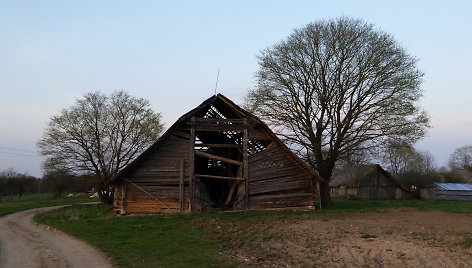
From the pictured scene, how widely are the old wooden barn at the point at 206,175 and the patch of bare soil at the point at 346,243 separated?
19.0 feet

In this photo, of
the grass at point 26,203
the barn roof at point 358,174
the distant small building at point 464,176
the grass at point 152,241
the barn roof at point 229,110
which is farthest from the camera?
the distant small building at point 464,176

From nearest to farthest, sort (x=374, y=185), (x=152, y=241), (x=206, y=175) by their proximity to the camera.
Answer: (x=152, y=241) → (x=206, y=175) → (x=374, y=185)

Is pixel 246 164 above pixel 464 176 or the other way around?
the other way around

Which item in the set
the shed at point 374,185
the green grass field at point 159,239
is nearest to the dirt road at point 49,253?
the green grass field at point 159,239

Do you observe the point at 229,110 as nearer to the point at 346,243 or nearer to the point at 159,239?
the point at 159,239

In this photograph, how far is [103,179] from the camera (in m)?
42.5

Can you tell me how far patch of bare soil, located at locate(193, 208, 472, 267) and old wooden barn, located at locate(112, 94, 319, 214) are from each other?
5.78 meters

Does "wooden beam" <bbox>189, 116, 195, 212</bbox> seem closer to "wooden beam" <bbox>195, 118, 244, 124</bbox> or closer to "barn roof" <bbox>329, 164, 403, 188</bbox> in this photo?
"wooden beam" <bbox>195, 118, 244, 124</bbox>

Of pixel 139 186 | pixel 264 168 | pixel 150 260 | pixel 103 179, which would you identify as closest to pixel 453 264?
pixel 150 260

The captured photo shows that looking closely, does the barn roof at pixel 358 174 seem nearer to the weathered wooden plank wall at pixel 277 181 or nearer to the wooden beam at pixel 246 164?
the weathered wooden plank wall at pixel 277 181

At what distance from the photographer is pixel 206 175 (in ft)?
80.4

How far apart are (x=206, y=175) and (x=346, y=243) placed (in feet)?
41.8

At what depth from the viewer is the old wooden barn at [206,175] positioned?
2467cm

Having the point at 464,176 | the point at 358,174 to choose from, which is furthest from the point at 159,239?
the point at 464,176
